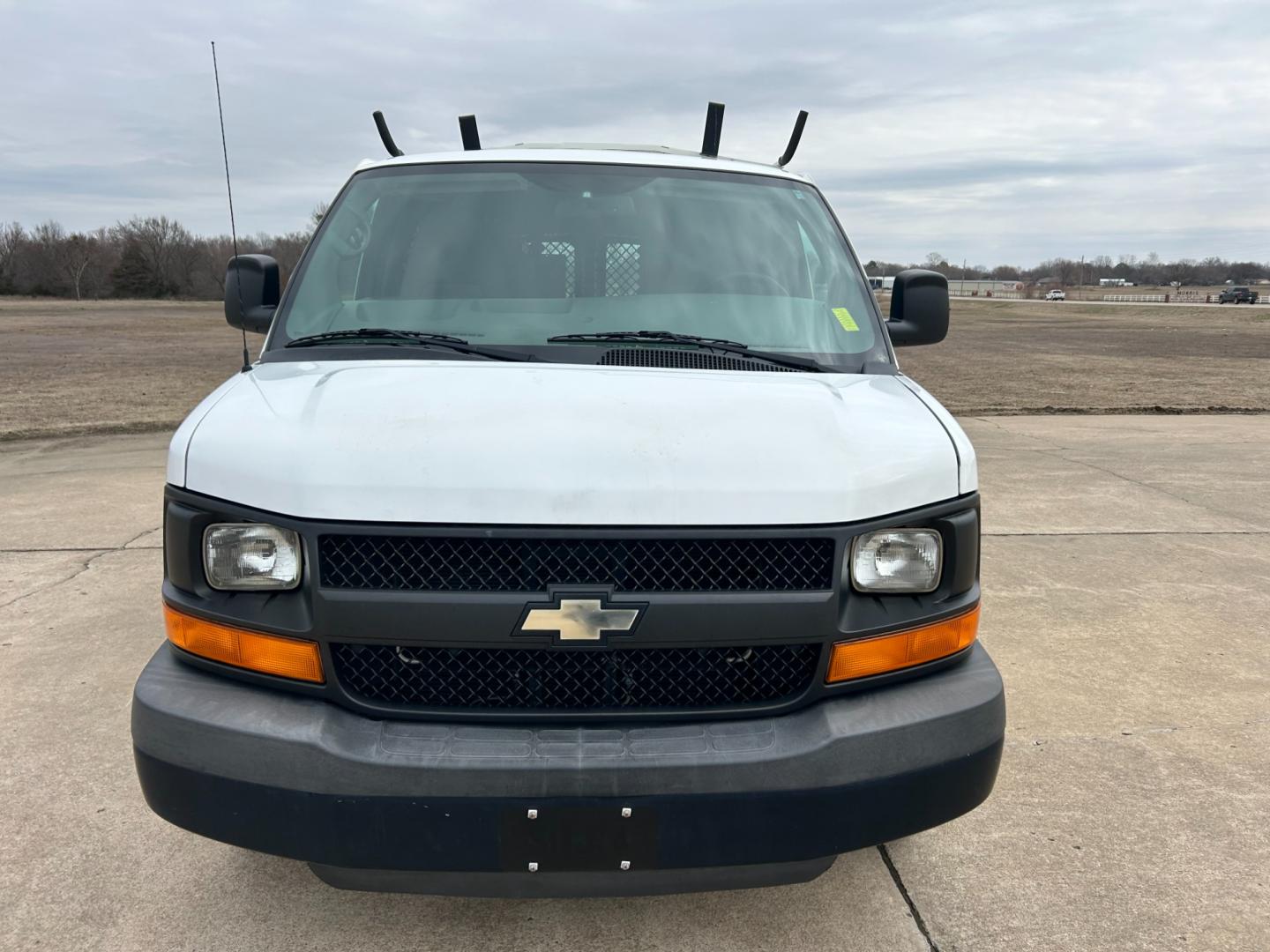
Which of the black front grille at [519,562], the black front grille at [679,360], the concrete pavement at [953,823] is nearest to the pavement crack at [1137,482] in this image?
the concrete pavement at [953,823]

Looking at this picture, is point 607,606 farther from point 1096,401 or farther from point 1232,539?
point 1096,401

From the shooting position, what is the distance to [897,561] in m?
2.21

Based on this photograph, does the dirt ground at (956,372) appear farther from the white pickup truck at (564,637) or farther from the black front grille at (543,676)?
the black front grille at (543,676)

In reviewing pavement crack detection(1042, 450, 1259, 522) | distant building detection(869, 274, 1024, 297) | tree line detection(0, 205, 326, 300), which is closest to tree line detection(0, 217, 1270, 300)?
tree line detection(0, 205, 326, 300)

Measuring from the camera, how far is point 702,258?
10.5 feet

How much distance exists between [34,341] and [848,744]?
30.2 meters

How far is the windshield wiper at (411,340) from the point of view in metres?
2.75

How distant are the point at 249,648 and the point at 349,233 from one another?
65.5 inches

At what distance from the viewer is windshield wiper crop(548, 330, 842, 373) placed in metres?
2.84

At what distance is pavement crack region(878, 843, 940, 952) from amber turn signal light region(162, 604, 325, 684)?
55.7 inches

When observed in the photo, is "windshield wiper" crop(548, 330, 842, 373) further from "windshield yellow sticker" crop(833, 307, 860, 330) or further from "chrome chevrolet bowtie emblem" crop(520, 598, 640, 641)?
"chrome chevrolet bowtie emblem" crop(520, 598, 640, 641)

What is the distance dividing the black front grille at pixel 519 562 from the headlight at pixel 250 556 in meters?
0.09

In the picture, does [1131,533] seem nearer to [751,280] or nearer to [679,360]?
[751,280]

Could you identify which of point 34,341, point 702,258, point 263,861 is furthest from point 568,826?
point 34,341
